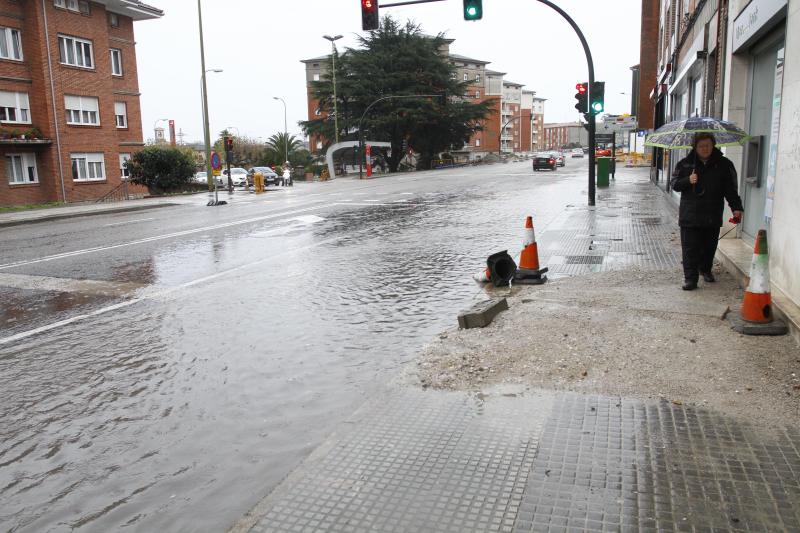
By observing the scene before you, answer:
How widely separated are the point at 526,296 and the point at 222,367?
3.58 m

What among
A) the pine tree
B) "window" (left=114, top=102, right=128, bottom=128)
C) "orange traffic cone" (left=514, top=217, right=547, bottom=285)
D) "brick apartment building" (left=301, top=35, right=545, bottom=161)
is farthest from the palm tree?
"orange traffic cone" (left=514, top=217, right=547, bottom=285)

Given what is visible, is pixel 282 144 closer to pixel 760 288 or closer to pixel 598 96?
pixel 598 96

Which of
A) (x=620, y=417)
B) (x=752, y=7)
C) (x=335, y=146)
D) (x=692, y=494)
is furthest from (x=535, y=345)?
(x=335, y=146)

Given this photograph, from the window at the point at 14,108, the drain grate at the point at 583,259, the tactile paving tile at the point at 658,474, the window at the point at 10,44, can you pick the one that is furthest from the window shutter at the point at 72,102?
the tactile paving tile at the point at 658,474

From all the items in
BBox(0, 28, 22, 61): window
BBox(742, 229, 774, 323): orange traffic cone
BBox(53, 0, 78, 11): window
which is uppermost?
BBox(53, 0, 78, 11): window

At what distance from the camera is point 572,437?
3.84 meters

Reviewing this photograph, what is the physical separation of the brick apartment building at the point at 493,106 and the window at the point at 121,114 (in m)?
30.6

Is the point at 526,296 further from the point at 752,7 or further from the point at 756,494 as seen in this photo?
the point at 752,7

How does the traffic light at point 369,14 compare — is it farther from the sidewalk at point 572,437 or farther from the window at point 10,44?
the window at point 10,44

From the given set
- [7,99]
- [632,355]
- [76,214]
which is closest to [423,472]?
[632,355]

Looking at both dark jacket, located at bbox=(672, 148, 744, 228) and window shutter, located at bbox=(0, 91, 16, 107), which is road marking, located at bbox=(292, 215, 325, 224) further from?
window shutter, located at bbox=(0, 91, 16, 107)

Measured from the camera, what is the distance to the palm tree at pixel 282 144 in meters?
82.2

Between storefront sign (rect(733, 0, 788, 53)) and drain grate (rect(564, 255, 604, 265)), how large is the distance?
3.55m

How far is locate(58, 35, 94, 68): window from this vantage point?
3288 cm
